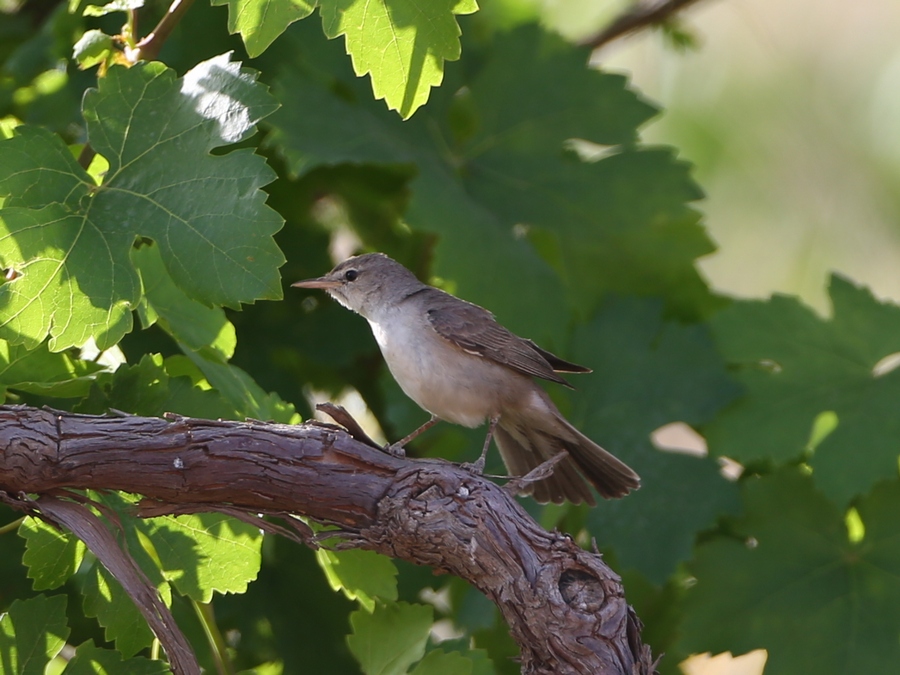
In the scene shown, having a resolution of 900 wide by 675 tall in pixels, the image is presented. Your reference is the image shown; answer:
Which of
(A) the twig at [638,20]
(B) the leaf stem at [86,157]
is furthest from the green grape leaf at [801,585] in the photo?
(B) the leaf stem at [86,157]

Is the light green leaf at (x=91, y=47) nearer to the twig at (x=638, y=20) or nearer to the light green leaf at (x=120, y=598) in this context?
the light green leaf at (x=120, y=598)

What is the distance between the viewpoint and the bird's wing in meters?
3.42

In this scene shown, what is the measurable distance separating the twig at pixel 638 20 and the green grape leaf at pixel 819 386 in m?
1.80

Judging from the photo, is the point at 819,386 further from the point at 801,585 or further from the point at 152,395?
the point at 152,395

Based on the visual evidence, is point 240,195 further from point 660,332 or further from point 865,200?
point 865,200

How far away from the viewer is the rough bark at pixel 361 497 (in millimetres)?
2254

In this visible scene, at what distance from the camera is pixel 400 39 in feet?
7.74

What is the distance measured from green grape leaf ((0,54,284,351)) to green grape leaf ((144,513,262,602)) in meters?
0.58

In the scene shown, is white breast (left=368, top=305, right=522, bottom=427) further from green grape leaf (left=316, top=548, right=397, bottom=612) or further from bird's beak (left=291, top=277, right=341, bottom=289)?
green grape leaf (left=316, top=548, right=397, bottom=612)

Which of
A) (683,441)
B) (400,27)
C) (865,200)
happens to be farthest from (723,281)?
(400,27)

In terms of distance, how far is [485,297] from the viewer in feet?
12.6

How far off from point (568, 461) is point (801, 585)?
1.06 meters

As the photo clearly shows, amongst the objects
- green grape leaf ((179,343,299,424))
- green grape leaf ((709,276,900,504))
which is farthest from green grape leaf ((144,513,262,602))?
green grape leaf ((709,276,900,504))

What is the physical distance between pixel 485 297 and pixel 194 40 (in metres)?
1.69
